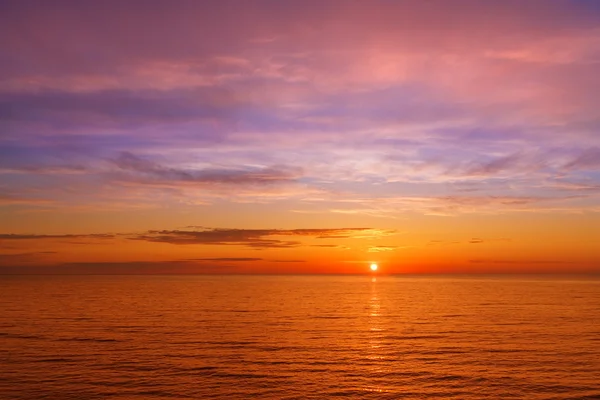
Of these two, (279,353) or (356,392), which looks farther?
(279,353)

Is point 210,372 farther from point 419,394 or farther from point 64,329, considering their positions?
point 64,329

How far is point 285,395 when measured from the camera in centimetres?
3438

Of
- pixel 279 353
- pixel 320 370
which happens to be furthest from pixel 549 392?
pixel 279 353


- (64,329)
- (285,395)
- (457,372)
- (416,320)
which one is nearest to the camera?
(285,395)

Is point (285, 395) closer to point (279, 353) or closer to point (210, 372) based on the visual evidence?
point (210, 372)

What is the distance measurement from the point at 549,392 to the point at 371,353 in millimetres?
16869

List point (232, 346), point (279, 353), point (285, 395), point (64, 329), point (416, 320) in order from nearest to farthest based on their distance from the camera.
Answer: point (285, 395) → point (279, 353) → point (232, 346) → point (64, 329) → point (416, 320)

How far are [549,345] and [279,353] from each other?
2561cm

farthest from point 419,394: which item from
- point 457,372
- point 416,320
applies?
point 416,320

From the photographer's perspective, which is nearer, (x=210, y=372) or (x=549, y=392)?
(x=549, y=392)

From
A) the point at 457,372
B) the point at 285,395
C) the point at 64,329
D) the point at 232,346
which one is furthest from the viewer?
the point at 64,329

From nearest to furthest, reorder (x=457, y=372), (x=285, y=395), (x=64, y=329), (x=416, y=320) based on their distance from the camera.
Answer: (x=285, y=395)
(x=457, y=372)
(x=64, y=329)
(x=416, y=320)

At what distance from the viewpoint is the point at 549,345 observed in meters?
51.8

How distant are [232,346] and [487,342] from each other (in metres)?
24.8
